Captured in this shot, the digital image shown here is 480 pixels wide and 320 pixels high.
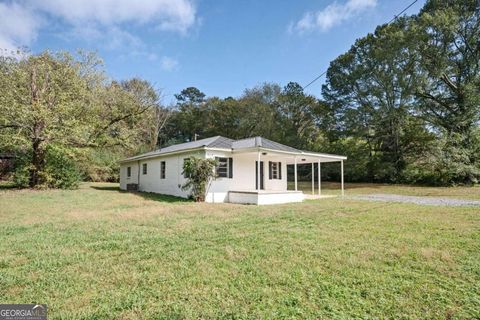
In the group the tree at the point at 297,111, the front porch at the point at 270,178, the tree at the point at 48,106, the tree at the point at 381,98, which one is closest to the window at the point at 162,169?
the front porch at the point at 270,178

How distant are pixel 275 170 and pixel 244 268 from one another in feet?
41.7

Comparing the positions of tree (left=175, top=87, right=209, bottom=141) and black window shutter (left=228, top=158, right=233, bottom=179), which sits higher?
tree (left=175, top=87, right=209, bottom=141)

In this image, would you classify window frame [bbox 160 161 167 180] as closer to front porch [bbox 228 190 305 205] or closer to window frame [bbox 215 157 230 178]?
window frame [bbox 215 157 230 178]

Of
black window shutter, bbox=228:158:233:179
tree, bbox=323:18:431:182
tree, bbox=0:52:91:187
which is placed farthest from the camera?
tree, bbox=323:18:431:182

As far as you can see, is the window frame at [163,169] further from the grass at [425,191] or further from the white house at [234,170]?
the grass at [425,191]

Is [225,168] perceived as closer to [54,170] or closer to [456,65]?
[54,170]

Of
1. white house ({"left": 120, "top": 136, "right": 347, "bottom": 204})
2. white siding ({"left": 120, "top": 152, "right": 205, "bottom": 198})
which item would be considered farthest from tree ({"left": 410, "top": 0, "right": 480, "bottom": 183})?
white siding ({"left": 120, "top": 152, "right": 205, "bottom": 198})

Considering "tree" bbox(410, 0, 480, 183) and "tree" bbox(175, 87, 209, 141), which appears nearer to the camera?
"tree" bbox(410, 0, 480, 183)

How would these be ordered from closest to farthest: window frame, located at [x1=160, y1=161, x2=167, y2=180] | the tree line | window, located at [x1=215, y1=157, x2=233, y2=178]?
window, located at [x1=215, y1=157, x2=233, y2=178], the tree line, window frame, located at [x1=160, y1=161, x2=167, y2=180]

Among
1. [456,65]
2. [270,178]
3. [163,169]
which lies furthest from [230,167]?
[456,65]

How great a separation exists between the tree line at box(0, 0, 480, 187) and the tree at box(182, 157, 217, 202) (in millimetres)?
7765

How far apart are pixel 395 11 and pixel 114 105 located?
17.8 meters

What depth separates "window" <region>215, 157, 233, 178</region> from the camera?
12.8 metres

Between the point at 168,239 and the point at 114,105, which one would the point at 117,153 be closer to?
the point at 114,105
